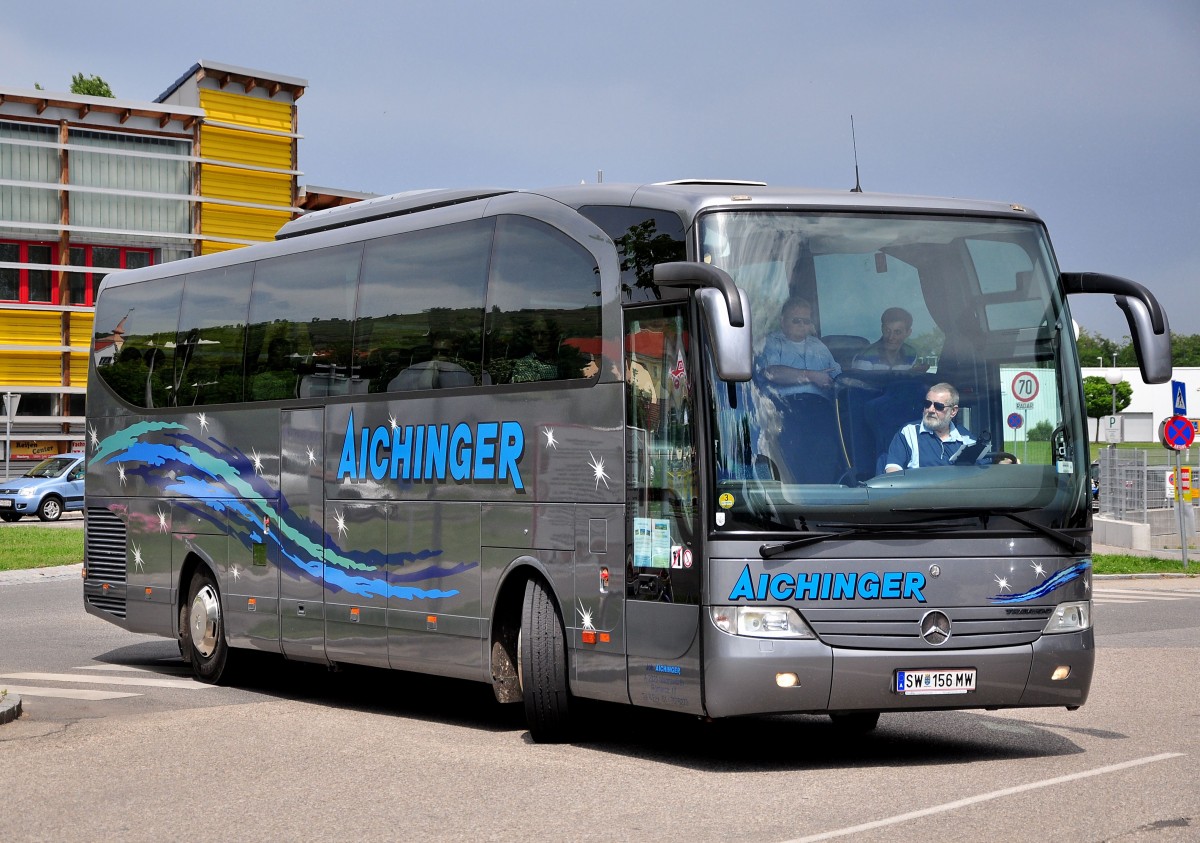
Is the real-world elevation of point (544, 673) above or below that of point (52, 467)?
below

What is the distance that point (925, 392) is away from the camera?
31.8ft

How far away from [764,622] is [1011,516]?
5.26 ft

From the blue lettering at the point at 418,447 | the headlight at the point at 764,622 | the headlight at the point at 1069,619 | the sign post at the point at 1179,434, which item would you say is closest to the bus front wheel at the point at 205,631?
the blue lettering at the point at 418,447

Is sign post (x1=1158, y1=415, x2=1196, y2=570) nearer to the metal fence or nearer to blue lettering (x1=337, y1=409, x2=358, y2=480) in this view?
the metal fence

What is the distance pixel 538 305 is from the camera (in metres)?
11.1

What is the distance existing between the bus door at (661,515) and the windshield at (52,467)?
121 ft

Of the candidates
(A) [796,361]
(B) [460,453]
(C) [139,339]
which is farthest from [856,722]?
(C) [139,339]

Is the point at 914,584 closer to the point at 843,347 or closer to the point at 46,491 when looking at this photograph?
the point at 843,347

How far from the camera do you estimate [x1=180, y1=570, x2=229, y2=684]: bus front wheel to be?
14.8 metres

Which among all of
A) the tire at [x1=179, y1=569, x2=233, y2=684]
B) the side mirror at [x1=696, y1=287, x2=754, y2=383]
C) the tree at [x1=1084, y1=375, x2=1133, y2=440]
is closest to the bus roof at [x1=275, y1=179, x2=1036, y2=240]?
the side mirror at [x1=696, y1=287, x2=754, y2=383]

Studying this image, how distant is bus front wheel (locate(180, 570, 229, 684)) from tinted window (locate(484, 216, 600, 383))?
15.6 ft

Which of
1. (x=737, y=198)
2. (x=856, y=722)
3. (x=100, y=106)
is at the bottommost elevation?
(x=856, y=722)

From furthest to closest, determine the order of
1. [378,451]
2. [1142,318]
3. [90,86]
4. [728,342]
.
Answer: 1. [90,86]
2. [378,451]
3. [1142,318]
4. [728,342]

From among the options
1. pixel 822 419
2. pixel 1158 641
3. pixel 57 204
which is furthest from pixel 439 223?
pixel 57 204
